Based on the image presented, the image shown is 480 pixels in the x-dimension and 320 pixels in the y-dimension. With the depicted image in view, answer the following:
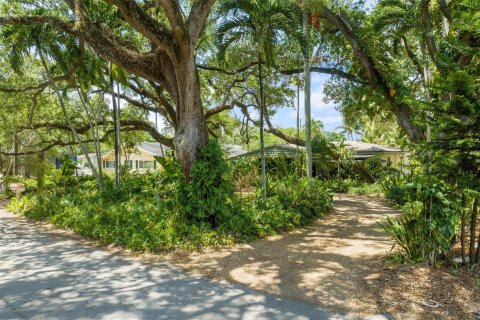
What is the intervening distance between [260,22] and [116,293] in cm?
702

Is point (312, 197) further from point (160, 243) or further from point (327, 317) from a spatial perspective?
point (327, 317)

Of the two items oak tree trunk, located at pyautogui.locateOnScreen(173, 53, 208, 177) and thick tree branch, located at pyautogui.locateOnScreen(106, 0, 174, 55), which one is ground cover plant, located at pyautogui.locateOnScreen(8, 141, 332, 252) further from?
thick tree branch, located at pyautogui.locateOnScreen(106, 0, 174, 55)

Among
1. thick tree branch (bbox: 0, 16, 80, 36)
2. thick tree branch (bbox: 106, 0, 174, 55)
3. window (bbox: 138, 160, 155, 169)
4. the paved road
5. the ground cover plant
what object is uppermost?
thick tree branch (bbox: 0, 16, 80, 36)

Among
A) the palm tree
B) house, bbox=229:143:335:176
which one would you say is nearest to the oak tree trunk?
the palm tree

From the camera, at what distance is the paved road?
390cm

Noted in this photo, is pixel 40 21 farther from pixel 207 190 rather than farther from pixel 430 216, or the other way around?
pixel 430 216

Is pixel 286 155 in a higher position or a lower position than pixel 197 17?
lower

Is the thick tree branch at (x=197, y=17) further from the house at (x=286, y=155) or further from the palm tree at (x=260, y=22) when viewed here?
the house at (x=286, y=155)

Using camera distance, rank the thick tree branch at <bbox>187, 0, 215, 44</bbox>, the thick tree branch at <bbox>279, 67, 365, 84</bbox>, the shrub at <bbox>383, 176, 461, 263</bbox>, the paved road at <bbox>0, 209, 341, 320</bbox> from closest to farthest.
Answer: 1. the paved road at <bbox>0, 209, 341, 320</bbox>
2. the shrub at <bbox>383, 176, 461, 263</bbox>
3. the thick tree branch at <bbox>187, 0, 215, 44</bbox>
4. the thick tree branch at <bbox>279, 67, 365, 84</bbox>

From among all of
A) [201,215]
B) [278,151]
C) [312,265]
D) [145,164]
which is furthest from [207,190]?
[145,164]

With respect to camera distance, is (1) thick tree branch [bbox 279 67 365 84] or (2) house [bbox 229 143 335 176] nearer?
(1) thick tree branch [bbox 279 67 365 84]

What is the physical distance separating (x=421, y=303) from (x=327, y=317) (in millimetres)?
1168

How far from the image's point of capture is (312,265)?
18.3 feet

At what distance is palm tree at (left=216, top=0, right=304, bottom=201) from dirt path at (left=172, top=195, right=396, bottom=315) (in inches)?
196
